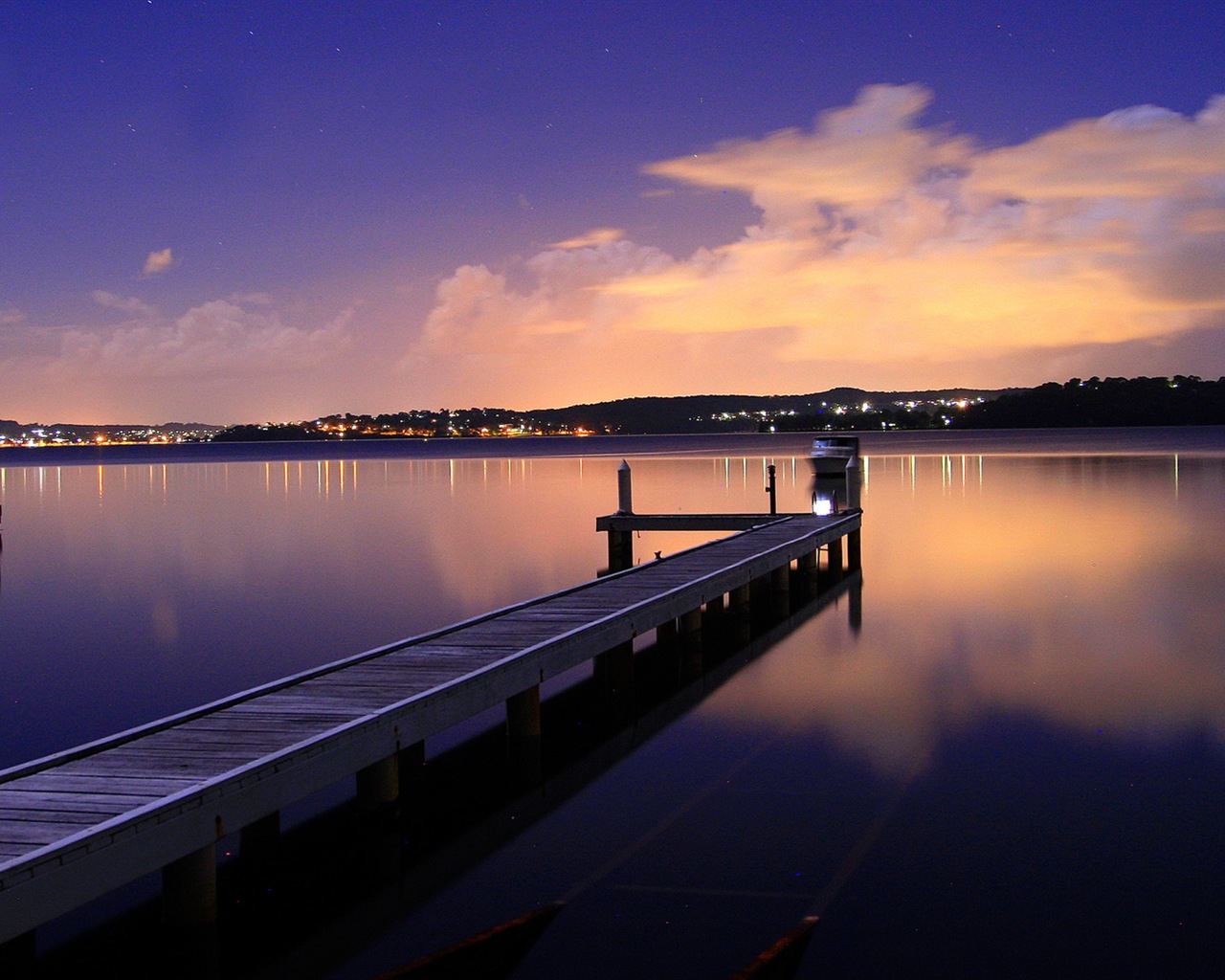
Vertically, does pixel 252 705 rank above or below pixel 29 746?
above

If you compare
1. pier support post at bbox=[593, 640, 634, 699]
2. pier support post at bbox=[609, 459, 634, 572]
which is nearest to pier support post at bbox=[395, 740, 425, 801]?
pier support post at bbox=[593, 640, 634, 699]

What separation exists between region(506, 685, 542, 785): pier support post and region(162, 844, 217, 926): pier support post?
3575 millimetres

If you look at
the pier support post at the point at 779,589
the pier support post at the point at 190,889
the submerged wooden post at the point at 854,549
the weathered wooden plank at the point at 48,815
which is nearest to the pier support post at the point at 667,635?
the pier support post at the point at 779,589

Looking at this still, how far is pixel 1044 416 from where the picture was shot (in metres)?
194

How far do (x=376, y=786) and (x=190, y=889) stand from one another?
192 cm

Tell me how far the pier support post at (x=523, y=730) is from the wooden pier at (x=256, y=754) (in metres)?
0.01

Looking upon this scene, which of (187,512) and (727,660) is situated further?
(187,512)

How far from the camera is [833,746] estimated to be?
34.2ft

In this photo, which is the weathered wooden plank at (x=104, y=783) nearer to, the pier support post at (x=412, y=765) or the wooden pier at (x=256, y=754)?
the wooden pier at (x=256, y=754)

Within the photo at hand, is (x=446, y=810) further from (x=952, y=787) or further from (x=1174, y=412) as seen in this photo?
(x=1174, y=412)

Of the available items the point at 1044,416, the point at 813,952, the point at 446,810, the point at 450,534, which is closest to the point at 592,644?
the point at 446,810

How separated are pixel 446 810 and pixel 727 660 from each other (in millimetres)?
6106

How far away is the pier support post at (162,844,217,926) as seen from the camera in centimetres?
604

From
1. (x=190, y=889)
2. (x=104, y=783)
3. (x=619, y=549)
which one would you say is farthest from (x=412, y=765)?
(x=619, y=549)
